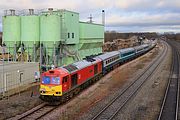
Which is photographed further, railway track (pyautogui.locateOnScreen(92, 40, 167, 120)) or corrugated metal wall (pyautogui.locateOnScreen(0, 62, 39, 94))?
corrugated metal wall (pyautogui.locateOnScreen(0, 62, 39, 94))

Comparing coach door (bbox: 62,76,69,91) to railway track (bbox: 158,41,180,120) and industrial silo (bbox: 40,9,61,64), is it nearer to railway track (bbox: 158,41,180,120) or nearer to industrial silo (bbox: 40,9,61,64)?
railway track (bbox: 158,41,180,120)

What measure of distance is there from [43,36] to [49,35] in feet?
3.98

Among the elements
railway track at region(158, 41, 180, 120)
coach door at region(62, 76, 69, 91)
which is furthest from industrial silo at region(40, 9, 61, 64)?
railway track at region(158, 41, 180, 120)

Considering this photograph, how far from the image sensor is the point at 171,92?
28766 mm

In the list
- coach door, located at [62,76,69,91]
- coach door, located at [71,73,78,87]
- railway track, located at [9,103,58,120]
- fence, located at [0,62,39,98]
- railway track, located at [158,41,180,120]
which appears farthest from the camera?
fence, located at [0,62,39,98]

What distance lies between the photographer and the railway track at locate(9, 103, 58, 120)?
1950cm

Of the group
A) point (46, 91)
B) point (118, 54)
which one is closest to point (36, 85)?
point (46, 91)

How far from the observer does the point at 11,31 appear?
4212 cm

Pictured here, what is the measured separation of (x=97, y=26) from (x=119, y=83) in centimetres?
2262

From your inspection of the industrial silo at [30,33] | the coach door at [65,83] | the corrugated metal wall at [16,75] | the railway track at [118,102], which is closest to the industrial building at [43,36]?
the industrial silo at [30,33]

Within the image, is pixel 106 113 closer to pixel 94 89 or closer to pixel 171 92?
pixel 94 89

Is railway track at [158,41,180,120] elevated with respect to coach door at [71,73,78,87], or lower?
lower

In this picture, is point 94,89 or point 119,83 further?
point 119,83

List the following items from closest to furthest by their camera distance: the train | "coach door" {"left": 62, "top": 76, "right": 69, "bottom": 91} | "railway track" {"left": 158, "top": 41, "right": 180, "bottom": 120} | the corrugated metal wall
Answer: "railway track" {"left": 158, "top": 41, "right": 180, "bottom": 120}
the train
"coach door" {"left": 62, "top": 76, "right": 69, "bottom": 91}
the corrugated metal wall
